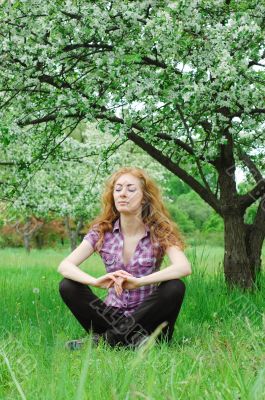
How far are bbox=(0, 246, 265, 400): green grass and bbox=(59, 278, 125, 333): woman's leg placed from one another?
0.23 m

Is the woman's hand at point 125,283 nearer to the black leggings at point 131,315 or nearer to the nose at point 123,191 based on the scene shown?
the black leggings at point 131,315

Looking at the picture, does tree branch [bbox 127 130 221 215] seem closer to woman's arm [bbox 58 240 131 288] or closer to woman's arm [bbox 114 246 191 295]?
woman's arm [bbox 58 240 131 288]

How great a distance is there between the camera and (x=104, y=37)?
229 inches

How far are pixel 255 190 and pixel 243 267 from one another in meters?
0.89

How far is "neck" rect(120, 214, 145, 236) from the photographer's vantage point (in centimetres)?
488

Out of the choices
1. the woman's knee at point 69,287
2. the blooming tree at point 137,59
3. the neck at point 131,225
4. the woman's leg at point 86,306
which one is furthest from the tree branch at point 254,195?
the woman's knee at point 69,287

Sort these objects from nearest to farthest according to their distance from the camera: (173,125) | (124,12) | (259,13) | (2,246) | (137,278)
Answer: (137,278) → (124,12) → (259,13) → (173,125) → (2,246)

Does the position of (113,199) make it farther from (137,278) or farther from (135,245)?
(137,278)

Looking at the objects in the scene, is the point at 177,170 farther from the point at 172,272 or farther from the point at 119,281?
the point at 119,281

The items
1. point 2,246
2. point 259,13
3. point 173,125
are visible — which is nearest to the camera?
point 259,13

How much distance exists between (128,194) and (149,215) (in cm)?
26

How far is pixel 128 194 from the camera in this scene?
481cm

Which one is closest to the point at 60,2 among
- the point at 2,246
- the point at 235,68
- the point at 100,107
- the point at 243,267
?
the point at 100,107

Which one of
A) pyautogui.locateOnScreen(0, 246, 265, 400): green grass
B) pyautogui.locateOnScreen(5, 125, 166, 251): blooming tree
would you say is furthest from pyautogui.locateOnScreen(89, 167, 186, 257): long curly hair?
pyautogui.locateOnScreen(5, 125, 166, 251): blooming tree
